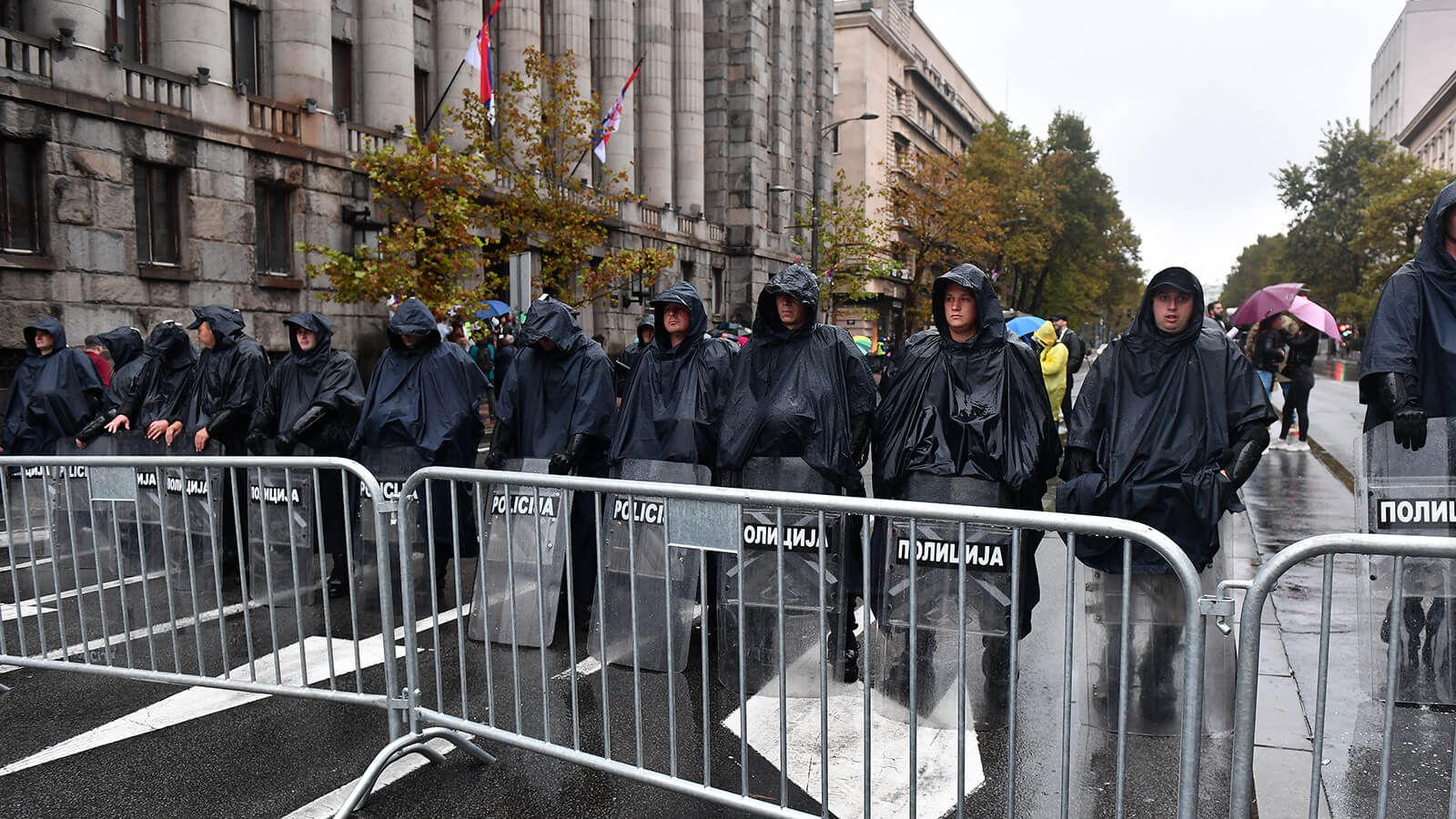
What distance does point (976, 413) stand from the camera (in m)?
4.94

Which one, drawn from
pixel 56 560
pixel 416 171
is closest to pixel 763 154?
pixel 416 171

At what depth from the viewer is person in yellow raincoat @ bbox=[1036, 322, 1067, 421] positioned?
11.9 metres

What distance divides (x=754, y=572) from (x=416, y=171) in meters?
17.5

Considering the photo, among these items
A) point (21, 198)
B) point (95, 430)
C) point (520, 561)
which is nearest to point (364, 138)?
point (21, 198)

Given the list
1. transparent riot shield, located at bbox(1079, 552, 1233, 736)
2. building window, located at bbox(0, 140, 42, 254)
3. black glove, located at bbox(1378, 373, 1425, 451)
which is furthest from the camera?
building window, located at bbox(0, 140, 42, 254)

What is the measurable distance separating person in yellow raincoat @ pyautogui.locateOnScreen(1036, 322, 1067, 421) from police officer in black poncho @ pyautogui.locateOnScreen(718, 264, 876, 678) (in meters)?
6.72

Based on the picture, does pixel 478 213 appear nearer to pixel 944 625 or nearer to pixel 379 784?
pixel 379 784

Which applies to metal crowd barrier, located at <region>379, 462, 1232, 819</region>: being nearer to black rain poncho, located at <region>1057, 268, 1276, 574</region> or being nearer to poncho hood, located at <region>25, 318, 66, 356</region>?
black rain poncho, located at <region>1057, 268, 1276, 574</region>

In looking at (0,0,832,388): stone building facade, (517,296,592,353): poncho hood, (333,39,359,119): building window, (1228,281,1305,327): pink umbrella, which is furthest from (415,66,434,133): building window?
(517,296,592,353): poncho hood

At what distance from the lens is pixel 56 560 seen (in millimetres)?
5332

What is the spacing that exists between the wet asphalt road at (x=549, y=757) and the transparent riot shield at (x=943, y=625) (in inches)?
8.0

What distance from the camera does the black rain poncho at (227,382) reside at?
26.4 feet

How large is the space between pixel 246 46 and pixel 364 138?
252 cm

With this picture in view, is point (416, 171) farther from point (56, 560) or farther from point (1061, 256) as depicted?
point (1061, 256)
